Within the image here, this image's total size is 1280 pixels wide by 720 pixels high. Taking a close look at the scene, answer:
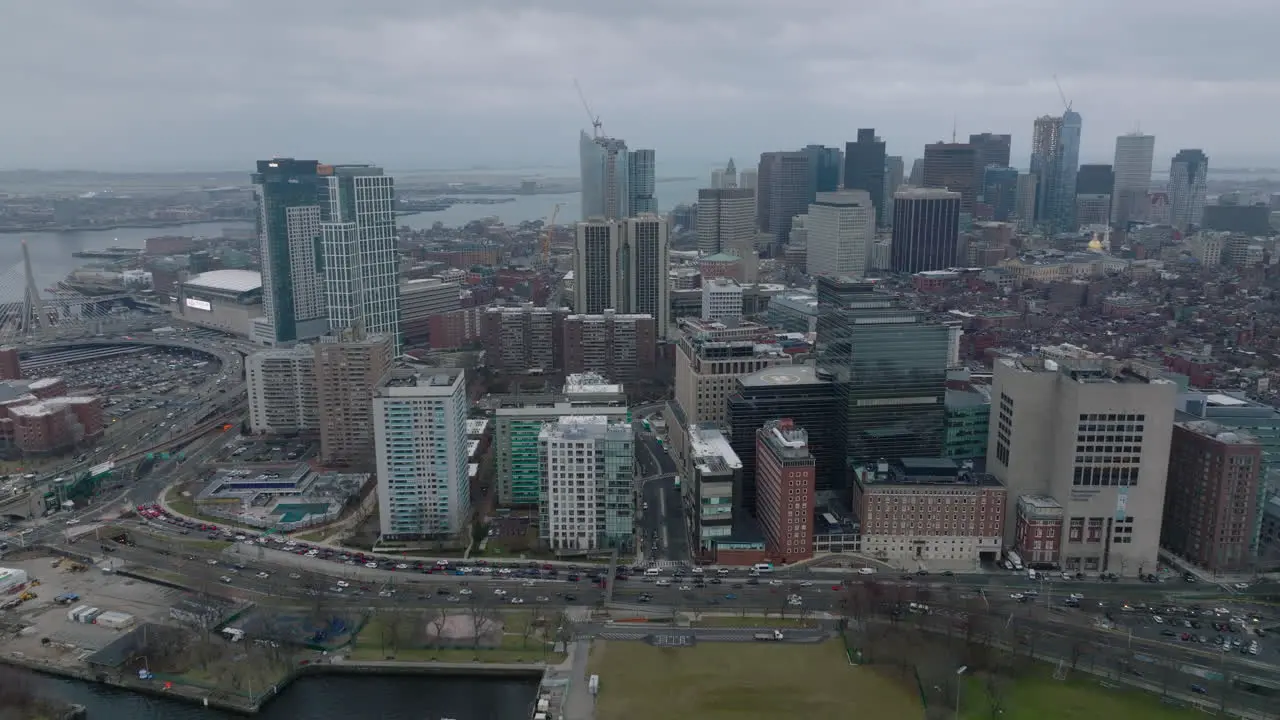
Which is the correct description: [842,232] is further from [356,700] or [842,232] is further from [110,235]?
[110,235]

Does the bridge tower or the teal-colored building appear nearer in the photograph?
the teal-colored building

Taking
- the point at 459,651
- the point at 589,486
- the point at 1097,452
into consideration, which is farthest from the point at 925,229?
the point at 459,651

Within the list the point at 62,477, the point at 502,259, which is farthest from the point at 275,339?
the point at 502,259

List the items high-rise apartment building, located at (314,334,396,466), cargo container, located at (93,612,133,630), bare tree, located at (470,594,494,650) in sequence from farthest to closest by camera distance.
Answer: high-rise apartment building, located at (314,334,396,466) < cargo container, located at (93,612,133,630) < bare tree, located at (470,594,494,650)

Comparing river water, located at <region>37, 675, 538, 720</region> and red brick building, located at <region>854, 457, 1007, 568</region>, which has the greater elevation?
red brick building, located at <region>854, 457, 1007, 568</region>

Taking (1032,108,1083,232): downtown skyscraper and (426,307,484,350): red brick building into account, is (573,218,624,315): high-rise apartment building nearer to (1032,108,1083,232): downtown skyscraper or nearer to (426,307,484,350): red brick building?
(426,307,484,350): red brick building

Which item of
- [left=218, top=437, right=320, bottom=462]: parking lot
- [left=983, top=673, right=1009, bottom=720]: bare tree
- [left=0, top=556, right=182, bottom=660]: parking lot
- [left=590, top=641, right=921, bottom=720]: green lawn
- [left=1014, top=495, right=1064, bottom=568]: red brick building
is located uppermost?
[left=1014, top=495, right=1064, bottom=568]: red brick building

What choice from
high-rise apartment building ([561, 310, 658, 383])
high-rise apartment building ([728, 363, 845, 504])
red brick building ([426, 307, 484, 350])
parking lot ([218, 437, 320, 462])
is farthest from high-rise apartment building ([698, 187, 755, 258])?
high-rise apartment building ([728, 363, 845, 504])

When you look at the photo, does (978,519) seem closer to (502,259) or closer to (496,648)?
(496,648)
